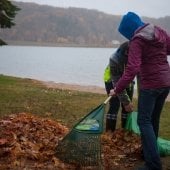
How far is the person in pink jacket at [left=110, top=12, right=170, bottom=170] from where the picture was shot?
5070 millimetres

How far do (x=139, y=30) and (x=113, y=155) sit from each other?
1.97 metres

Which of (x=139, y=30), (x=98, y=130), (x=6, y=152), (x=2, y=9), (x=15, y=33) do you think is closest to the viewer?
(x=139, y=30)

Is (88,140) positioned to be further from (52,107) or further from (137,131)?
(52,107)

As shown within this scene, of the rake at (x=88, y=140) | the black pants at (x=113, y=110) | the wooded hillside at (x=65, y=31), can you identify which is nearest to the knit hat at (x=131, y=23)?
the rake at (x=88, y=140)

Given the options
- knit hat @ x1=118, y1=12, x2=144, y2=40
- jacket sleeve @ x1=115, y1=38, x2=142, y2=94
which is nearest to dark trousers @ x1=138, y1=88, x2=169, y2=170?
jacket sleeve @ x1=115, y1=38, x2=142, y2=94

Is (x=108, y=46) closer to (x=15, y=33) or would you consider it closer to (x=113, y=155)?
(x=15, y=33)

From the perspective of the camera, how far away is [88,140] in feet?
18.6

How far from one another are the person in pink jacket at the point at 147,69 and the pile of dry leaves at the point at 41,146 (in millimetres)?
827

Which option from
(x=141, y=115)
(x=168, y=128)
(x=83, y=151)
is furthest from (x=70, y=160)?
(x=168, y=128)

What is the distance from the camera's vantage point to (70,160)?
587cm

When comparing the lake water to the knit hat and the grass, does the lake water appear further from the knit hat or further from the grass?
the knit hat

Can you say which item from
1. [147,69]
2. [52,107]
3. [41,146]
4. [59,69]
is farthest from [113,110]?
[59,69]

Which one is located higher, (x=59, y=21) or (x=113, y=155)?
(x=113, y=155)

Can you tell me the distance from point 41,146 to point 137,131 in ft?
4.58
